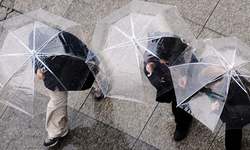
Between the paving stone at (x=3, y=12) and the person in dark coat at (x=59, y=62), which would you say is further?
the paving stone at (x=3, y=12)

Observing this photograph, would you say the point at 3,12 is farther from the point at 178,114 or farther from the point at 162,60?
the point at 178,114

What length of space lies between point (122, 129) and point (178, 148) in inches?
33.5

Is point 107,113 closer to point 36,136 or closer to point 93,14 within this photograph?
point 36,136

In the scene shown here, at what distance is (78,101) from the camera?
443 cm

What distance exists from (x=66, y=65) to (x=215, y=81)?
1606 millimetres

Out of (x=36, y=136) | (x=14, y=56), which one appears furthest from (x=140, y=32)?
(x=36, y=136)

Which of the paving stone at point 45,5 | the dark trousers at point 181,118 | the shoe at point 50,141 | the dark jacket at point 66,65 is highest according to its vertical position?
the dark jacket at point 66,65

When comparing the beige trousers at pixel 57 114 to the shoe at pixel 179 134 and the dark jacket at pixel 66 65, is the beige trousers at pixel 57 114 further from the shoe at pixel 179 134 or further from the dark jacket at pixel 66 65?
the shoe at pixel 179 134

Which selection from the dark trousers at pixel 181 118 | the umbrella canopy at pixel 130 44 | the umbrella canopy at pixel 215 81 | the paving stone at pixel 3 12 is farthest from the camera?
the paving stone at pixel 3 12

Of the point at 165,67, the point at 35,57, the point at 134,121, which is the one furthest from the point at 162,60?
the point at 134,121

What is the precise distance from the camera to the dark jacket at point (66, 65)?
312 cm

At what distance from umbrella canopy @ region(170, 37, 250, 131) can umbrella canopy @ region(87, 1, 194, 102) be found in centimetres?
25

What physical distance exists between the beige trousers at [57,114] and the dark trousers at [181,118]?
1450mm

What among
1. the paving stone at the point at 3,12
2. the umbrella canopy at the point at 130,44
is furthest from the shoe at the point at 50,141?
the paving stone at the point at 3,12
